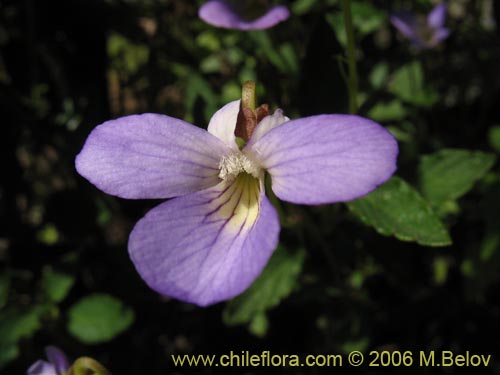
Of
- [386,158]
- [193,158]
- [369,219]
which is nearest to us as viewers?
[386,158]

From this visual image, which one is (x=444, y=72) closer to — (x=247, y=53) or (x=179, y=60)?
(x=247, y=53)

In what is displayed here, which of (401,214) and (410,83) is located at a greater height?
(401,214)

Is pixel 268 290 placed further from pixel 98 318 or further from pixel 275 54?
pixel 275 54

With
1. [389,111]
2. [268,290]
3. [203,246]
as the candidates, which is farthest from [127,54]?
[203,246]

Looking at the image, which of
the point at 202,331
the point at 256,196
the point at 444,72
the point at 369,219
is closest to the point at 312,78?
the point at 369,219

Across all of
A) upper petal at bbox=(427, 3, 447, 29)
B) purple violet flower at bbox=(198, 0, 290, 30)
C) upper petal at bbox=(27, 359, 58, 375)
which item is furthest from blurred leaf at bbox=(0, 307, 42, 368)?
upper petal at bbox=(427, 3, 447, 29)

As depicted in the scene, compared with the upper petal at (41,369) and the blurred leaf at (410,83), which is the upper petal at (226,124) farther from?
the blurred leaf at (410,83)

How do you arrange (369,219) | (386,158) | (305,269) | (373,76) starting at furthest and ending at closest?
(373,76) < (305,269) < (369,219) < (386,158)
